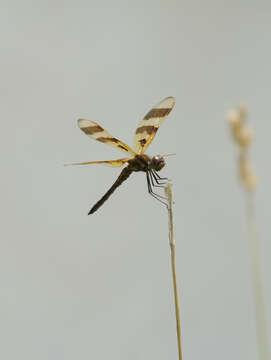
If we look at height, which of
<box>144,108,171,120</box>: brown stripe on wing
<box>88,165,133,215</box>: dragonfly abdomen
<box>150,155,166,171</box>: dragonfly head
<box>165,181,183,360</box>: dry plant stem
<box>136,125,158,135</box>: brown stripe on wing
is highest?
<box>144,108,171,120</box>: brown stripe on wing

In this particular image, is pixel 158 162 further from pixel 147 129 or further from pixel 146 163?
pixel 147 129

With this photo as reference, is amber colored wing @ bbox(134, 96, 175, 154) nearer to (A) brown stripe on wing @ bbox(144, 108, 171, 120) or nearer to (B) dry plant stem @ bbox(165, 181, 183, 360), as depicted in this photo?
(A) brown stripe on wing @ bbox(144, 108, 171, 120)

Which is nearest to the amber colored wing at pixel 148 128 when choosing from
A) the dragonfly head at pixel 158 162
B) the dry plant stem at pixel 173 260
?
the dragonfly head at pixel 158 162

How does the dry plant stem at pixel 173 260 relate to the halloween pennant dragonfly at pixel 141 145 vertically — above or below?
below

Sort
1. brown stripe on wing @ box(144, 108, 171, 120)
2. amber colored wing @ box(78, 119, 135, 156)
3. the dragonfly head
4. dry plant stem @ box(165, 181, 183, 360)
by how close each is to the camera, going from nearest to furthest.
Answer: dry plant stem @ box(165, 181, 183, 360) < the dragonfly head < brown stripe on wing @ box(144, 108, 171, 120) < amber colored wing @ box(78, 119, 135, 156)

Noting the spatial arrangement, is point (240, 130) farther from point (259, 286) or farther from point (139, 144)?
point (139, 144)

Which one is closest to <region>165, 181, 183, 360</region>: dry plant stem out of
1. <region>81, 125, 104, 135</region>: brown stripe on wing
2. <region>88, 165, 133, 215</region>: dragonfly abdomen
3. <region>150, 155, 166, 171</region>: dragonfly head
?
<region>150, 155, 166, 171</region>: dragonfly head

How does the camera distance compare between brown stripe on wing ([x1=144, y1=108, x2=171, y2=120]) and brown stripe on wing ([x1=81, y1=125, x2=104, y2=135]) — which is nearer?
brown stripe on wing ([x1=144, y1=108, x2=171, y2=120])

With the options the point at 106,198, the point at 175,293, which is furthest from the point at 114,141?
the point at 175,293

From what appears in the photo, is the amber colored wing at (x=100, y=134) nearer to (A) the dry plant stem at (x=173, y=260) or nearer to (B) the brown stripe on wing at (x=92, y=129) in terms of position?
(B) the brown stripe on wing at (x=92, y=129)
